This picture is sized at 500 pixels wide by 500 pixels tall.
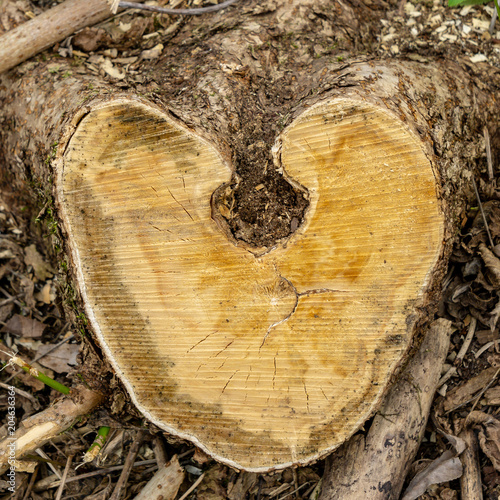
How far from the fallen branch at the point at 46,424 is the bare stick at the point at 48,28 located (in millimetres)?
1531

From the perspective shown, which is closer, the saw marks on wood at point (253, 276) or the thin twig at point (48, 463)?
the saw marks on wood at point (253, 276)

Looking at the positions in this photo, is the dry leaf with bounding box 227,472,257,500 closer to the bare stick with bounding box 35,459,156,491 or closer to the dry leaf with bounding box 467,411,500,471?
the bare stick with bounding box 35,459,156,491

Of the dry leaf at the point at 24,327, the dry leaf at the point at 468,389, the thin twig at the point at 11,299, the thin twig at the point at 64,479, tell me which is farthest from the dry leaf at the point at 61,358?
the dry leaf at the point at 468,389

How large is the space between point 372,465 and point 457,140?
4.26ft

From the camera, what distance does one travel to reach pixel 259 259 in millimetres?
1484

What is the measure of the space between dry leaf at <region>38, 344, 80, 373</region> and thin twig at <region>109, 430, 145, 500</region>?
1.65 ft

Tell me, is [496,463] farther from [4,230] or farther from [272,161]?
[4,230]

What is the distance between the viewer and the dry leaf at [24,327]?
7.39 ft

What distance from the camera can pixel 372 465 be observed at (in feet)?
5.58

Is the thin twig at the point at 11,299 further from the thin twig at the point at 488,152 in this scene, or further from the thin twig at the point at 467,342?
the thin twig at the point at 488,152

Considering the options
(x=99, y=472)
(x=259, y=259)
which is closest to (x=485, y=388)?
→ (x=259, y=259)

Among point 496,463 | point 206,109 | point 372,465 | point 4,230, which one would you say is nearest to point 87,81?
point 206,109

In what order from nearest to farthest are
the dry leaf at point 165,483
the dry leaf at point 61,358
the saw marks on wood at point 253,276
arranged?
the saw marks on wood at point 253,276, the dry leaf at point 165,483, the dry leaf at point 61,358

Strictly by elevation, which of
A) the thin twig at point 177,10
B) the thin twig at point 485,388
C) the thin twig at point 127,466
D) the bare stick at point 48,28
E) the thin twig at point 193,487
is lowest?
the thin twig at point 485,388
